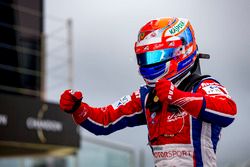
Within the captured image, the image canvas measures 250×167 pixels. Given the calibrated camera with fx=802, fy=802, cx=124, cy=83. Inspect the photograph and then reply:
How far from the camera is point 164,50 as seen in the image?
12.1 ft

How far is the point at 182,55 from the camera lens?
371cm

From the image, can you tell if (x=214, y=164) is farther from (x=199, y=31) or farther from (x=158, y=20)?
(x=199, y=31)

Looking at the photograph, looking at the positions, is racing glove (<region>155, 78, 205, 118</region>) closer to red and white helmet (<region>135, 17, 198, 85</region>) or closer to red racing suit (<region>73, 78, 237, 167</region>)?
red racing suit (<region>73, 78, 237, 167</region>)

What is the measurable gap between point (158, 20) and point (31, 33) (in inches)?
260

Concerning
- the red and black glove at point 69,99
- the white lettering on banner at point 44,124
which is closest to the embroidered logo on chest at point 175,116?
the red and black glove at point 69,99

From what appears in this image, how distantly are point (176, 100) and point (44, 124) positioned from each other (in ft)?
18.1

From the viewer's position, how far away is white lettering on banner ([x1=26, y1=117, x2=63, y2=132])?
870cm

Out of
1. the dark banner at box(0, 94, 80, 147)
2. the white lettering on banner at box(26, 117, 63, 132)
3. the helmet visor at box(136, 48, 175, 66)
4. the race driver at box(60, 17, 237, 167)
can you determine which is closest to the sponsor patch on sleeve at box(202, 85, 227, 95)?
the race driver at box(60, 17, 237, 167)

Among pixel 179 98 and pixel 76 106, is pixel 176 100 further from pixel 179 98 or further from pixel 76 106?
pixel 76 106

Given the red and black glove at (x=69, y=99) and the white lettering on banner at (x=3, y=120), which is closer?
the red and black glove at (x=69, y=99)

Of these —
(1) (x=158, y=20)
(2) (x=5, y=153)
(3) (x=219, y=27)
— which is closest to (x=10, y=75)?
(2) (x=5, y=153)

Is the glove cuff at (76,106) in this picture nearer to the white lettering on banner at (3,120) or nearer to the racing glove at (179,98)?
the racing glove at (179,98)

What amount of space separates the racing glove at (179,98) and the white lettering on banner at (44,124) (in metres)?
5.35

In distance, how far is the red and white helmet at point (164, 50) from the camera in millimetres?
3672
